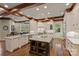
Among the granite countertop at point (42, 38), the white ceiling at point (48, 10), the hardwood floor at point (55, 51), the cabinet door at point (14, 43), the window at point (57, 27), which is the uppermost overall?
the white ceiling at point (48, 10)

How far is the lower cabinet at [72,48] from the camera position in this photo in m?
2.42

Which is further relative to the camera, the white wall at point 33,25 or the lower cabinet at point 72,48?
the white wall at point 33,25

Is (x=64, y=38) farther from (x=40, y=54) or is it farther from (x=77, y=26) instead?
(x=40, y=54)

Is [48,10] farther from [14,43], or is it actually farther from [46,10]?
[14,43]

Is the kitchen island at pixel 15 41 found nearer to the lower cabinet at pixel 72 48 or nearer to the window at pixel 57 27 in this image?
the window at pixel 57 27

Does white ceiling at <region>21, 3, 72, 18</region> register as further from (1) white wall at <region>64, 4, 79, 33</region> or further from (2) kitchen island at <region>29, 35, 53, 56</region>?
(2) kitchen island at <region>29, 35, 53, 56</region>

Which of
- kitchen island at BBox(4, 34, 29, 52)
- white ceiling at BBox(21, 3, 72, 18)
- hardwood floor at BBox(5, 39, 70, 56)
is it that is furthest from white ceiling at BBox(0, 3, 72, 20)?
hardwood floor at BBox(5, 39, 70, 56)

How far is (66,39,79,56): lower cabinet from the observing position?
242cm

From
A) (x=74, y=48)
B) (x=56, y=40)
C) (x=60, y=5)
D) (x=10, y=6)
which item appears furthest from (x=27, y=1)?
(x=74, y=48)

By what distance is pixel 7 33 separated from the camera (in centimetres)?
252

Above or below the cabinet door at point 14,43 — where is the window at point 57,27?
above

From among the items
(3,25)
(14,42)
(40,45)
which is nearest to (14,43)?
(14,42)

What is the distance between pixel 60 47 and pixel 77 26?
0.54m

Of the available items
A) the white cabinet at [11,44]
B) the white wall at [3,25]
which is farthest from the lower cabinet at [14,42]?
the white wall at [3,25]
